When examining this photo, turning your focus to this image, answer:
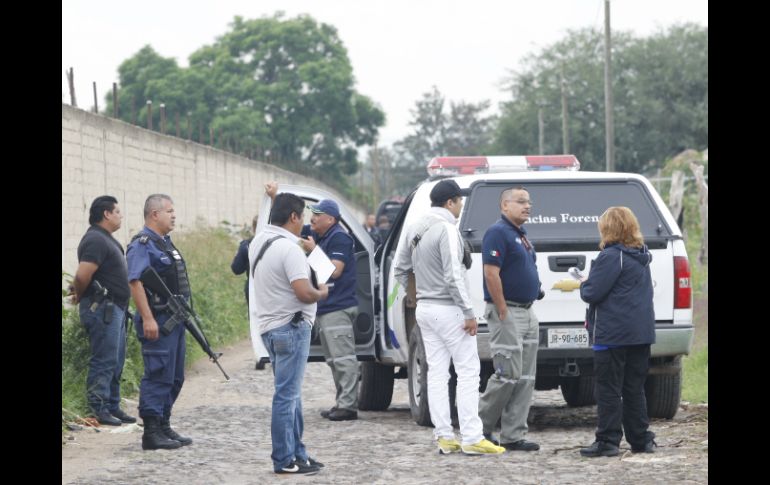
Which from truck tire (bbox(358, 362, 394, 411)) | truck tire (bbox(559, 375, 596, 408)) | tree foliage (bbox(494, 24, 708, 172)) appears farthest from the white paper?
tree foliage (bbox(494, 24, 708, 172))

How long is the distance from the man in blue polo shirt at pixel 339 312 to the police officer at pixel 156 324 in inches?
64.9

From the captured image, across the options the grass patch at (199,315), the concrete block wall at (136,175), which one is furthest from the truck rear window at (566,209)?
the grass patch at (199,315)

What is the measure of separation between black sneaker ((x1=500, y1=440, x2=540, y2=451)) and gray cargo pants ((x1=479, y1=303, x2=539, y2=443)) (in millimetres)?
29

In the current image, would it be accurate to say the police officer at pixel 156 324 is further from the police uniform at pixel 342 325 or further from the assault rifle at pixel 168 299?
the police uniform at pixel 342 325

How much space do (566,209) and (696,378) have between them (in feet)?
17.3

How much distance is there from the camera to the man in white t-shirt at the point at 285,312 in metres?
8.56

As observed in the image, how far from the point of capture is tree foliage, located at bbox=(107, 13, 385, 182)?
7562 cm

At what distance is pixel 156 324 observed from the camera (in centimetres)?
972

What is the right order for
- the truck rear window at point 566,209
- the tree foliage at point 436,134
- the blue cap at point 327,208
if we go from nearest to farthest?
1. the truck rear window at point 566,209
2. the blue cap at point 327,208
3. the tree foliage at point 436,134

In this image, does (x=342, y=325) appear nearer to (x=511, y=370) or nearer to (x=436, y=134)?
(x=511, y=370)

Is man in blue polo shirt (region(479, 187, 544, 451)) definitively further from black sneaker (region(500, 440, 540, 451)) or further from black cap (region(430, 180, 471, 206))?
black cap (region(430, 180, 471, 206))

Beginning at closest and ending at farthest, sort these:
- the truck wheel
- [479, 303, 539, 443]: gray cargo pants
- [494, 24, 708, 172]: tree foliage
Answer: [479, 303, 539, 443]: gray cargo pants → the truck wheel → [494, 24, 708, 172]: tree foliage

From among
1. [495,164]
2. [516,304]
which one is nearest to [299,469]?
[516,304]
